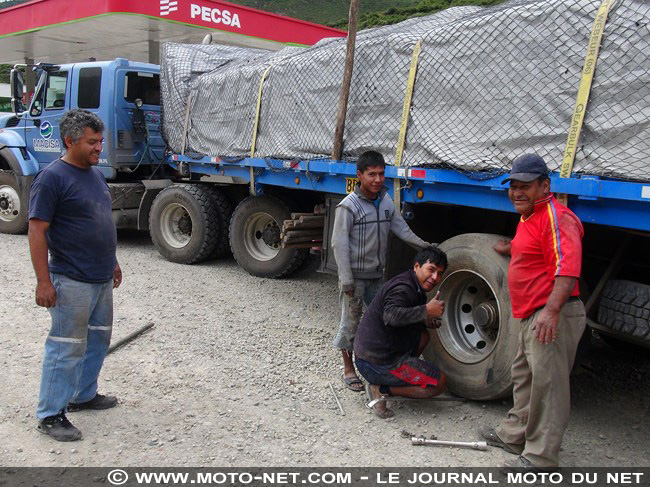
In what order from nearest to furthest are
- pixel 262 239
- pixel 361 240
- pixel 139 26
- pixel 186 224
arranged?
pixel 361 240 < pixel 262 239 < pixel 186 224 < pixel 139 26

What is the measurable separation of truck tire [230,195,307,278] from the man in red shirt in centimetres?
400

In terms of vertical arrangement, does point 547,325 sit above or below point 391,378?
above

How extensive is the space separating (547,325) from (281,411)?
1.81 m

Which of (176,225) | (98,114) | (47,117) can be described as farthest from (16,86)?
(176,225)

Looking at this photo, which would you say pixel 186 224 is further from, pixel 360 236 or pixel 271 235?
pixel 360 236

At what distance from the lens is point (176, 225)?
8.27 m

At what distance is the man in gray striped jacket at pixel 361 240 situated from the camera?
13.3 feet

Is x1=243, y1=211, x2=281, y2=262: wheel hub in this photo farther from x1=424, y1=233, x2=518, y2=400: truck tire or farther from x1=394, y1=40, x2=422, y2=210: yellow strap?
x1=424, y1=233, x2=518, y2=400: truck tire

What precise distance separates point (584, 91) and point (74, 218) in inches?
120

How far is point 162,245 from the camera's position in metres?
8.16

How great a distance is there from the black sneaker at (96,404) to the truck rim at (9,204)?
21.9ft

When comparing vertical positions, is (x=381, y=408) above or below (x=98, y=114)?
below

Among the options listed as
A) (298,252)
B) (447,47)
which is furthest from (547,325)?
(298,252)

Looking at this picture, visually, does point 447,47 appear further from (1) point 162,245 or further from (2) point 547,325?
(1) point 162,245
